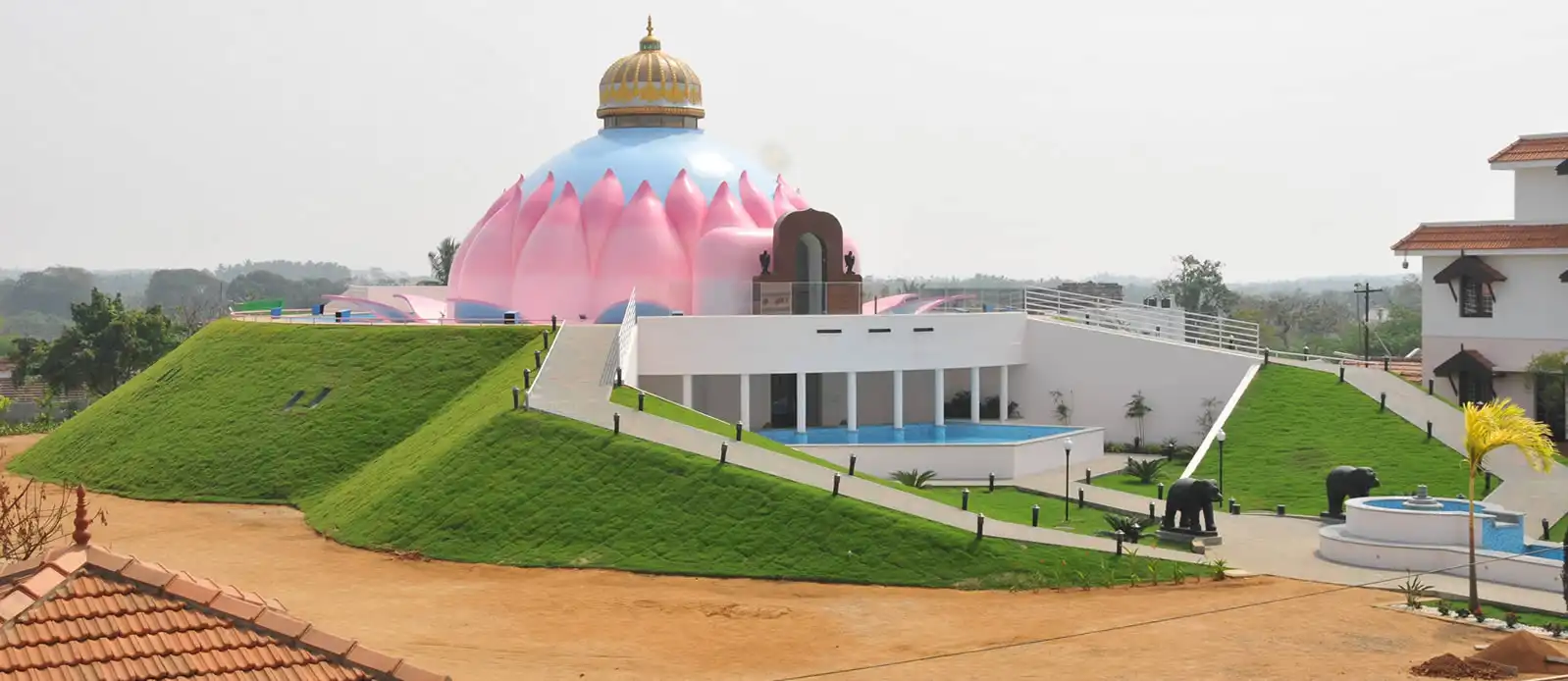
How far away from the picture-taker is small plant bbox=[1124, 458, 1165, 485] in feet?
113

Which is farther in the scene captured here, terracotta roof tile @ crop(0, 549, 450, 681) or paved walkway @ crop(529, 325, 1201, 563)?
paved walkway @ crop(529, 325, 1201, 563)

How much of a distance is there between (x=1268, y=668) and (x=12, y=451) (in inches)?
1456

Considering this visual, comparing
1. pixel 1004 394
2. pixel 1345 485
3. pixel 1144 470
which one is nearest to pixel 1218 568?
pixel 1345 485

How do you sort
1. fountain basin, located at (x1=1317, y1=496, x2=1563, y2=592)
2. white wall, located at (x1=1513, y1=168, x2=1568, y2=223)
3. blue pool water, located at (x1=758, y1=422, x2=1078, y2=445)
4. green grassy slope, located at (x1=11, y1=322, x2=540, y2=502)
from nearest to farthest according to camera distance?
fountain basin, located at (x1=1317, y1=496, x2=1563, y2=592) → green grassy slope, located at (x1=11, y1=322, x2=540, y2=502) → blue pool water, located at (x1=758, y1=422, x2=1078, y2=445) → white wall, located at (x1=1513, y1=168, x2=1568, y2=223)

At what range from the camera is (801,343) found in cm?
3769

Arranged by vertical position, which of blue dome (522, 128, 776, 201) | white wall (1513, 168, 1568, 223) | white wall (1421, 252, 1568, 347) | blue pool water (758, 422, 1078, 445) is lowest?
blue pool water (758, 422, 1078, 445)

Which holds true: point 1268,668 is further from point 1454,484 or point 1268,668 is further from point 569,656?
point 1454,484

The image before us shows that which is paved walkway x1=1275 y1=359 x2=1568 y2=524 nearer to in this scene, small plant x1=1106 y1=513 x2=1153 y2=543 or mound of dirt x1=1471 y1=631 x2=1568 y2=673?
small plant x1=1106 y1=513 x2=1153 y2=543

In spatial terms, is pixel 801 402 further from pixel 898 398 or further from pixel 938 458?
pixel 938 458

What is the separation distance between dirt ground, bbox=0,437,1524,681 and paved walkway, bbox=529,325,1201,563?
231 cm

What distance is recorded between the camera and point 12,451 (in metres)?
43.6

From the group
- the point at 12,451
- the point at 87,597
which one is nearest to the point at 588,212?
the point at 12,451

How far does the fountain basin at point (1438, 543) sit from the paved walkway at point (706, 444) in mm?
2657

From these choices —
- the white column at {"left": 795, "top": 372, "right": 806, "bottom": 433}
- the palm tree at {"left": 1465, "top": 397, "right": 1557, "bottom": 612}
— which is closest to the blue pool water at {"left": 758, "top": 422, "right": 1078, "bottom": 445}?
the white column at {"left": 795, "top": 372, "right": 806, "bottom": 433}
